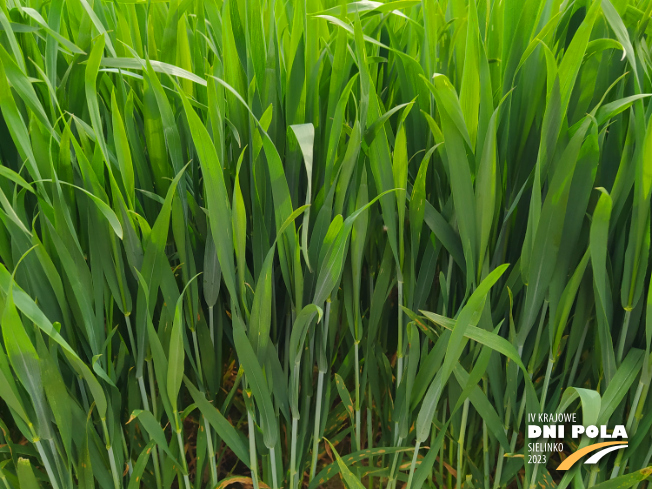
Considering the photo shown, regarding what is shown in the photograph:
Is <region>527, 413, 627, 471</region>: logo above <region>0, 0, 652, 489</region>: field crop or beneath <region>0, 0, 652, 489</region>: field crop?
beneath

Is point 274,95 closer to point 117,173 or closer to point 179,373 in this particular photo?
point 117,173

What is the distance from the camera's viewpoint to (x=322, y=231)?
51cm

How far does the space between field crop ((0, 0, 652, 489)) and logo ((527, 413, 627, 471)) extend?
11 mm

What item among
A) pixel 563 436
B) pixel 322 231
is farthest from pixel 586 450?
pixel 322 231

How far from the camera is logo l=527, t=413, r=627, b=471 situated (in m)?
0.53

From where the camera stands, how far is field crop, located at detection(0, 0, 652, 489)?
47 cm

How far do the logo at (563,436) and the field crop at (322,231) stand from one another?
0.01 m

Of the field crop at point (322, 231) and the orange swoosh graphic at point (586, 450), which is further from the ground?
the field crop at point (322, 231)

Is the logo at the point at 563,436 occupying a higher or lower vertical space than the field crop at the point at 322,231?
lower

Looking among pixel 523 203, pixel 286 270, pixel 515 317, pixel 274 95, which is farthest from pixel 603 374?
pixel 274 95

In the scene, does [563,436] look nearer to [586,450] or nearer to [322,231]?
[586,450]

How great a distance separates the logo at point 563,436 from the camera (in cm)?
Result: 53

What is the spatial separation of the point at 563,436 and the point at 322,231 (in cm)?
36

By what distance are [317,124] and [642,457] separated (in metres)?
0.54
